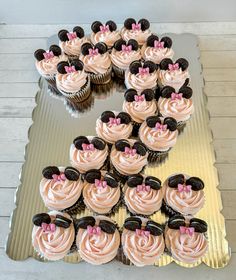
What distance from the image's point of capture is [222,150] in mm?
2039

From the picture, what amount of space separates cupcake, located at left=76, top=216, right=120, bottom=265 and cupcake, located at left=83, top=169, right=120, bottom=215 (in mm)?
102

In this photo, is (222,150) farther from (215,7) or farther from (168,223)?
(215,7)

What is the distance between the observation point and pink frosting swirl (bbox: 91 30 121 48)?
7.56 ft

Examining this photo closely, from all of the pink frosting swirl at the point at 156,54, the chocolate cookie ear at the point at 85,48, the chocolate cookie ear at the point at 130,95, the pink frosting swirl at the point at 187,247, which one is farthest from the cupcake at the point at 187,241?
the chocolate cookie ear at the point at 85,48

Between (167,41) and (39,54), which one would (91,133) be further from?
(167,41)

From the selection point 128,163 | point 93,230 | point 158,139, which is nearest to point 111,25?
point 158,139

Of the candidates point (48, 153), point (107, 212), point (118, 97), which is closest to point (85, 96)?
point (118, 97)

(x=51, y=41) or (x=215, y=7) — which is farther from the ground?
(x=215, y=7)

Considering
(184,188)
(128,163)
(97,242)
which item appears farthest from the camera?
(128,163)

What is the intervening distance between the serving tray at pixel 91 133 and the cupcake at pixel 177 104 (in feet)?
0.34

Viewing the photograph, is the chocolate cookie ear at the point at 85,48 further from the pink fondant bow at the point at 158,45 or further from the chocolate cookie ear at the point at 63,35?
the pink fondant bow at the point at 158,45

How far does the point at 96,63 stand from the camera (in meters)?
2.15

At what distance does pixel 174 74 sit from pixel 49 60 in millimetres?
745

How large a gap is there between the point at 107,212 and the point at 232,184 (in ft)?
2.25
